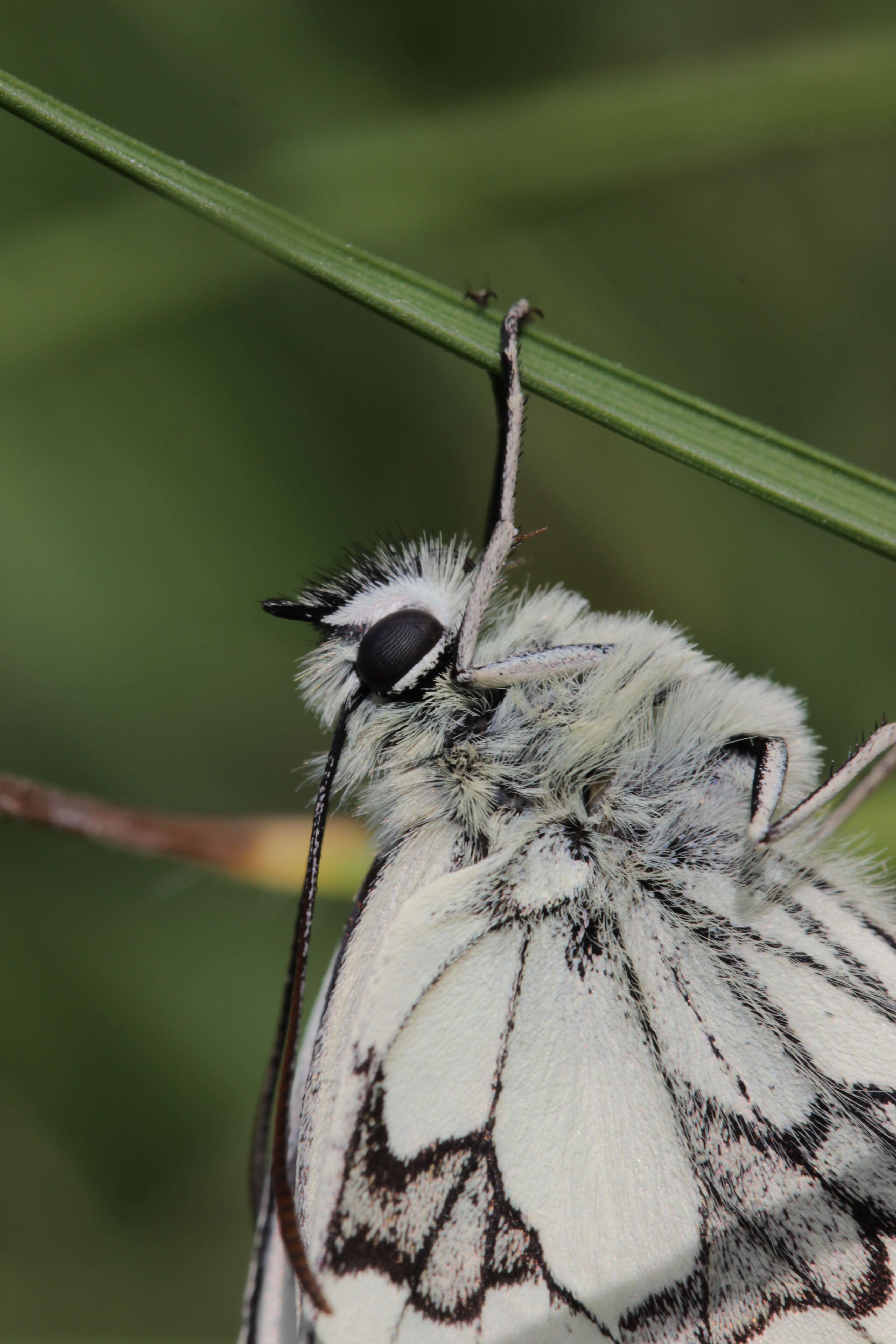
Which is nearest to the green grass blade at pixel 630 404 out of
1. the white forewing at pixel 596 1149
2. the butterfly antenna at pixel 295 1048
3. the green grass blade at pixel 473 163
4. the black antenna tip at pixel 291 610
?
the black antenna tip at pixel 291 610

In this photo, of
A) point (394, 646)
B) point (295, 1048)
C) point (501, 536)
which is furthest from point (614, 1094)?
point (501, 536)

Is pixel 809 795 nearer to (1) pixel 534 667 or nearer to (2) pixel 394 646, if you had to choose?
(1) pixel 534 667

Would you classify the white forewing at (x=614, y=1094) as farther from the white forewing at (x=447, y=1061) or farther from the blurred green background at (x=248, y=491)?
the blurred green background at (x=248, y=491)

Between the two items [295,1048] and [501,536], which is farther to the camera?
[501,536]

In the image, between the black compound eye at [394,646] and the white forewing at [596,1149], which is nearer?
the white forewing at [596,1149]

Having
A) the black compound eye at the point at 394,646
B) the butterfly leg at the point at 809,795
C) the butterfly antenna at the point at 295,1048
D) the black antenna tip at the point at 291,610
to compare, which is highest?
the butterfly leg at the point at 809,795

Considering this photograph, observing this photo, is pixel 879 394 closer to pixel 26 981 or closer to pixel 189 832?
pixel 189 832
